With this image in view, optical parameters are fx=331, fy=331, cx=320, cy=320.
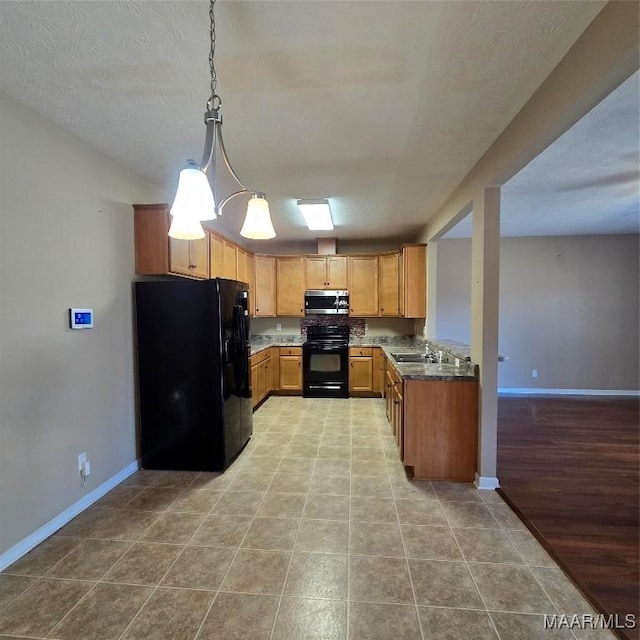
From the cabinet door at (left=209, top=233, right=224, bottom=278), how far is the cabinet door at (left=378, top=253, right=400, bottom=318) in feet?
8.29

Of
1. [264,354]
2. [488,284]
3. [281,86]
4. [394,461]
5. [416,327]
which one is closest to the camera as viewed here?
[281,86]

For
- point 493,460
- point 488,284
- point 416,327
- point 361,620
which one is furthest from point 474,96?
point 416,327

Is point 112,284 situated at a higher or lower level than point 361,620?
higher

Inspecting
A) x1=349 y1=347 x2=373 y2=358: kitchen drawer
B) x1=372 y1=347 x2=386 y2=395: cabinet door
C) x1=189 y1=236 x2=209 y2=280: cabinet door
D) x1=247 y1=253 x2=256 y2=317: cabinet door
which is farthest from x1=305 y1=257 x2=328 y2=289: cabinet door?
x1=189 y1=236 x2=209 y2=280: cabinet door

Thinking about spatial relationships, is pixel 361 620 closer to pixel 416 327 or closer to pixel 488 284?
pixel 488 284

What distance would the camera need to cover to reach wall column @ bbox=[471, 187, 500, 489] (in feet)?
8.07

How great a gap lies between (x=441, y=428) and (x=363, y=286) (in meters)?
3.06

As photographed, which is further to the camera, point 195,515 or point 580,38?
point 195,515

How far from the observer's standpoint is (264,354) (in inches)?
193

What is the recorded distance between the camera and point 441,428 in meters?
2.66

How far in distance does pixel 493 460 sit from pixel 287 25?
2.94 metres

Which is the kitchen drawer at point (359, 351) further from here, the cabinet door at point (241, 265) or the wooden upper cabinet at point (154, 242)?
the wooden upper cabinet at point (154, 242)

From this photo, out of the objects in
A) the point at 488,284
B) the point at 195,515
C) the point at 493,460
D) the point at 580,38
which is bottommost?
the point at 195,515

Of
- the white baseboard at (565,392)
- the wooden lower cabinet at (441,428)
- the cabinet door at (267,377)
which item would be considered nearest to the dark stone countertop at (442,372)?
the wooden lower cabinet at (441,428)
